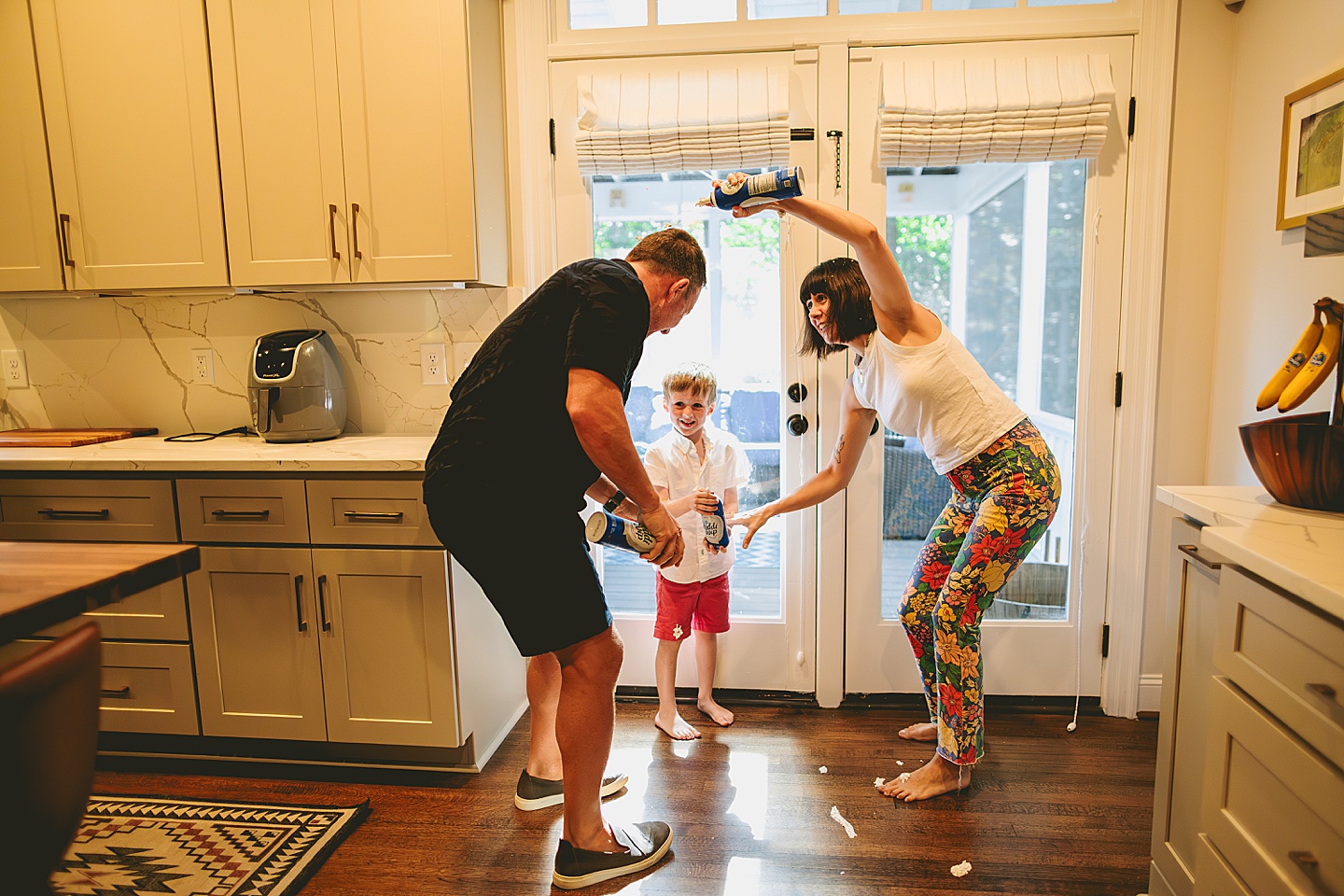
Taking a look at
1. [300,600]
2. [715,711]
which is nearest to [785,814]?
[715,711]

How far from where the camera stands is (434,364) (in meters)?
2.61

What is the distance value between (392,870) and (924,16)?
109 inches

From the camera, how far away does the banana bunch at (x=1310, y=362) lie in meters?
1.60

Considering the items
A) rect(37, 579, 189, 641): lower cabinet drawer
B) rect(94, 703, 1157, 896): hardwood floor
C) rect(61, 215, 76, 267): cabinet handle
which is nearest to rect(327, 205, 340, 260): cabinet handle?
rect(61, 215, 76, 267): cabinet handle

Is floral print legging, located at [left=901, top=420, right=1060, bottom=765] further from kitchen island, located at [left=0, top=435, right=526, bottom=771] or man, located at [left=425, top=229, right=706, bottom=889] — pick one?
kitchen island, located at [left=0, top=435, right=526, bottom=771]

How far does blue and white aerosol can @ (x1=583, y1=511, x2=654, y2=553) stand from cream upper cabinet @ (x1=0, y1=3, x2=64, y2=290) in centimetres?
206

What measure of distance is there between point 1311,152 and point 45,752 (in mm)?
2698

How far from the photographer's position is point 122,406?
9.08 ft

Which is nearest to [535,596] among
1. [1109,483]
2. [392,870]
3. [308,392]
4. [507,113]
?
[392,870]

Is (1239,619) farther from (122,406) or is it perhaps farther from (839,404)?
(122,406)

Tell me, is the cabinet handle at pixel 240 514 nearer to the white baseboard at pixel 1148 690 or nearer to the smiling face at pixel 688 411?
the smiling face at pixel 688 411

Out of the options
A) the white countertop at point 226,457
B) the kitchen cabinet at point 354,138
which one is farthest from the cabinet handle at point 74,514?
the kitchen cabinet at point 354,138

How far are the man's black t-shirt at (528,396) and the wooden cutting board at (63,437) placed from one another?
1602 mm

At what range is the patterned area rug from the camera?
1719mm
